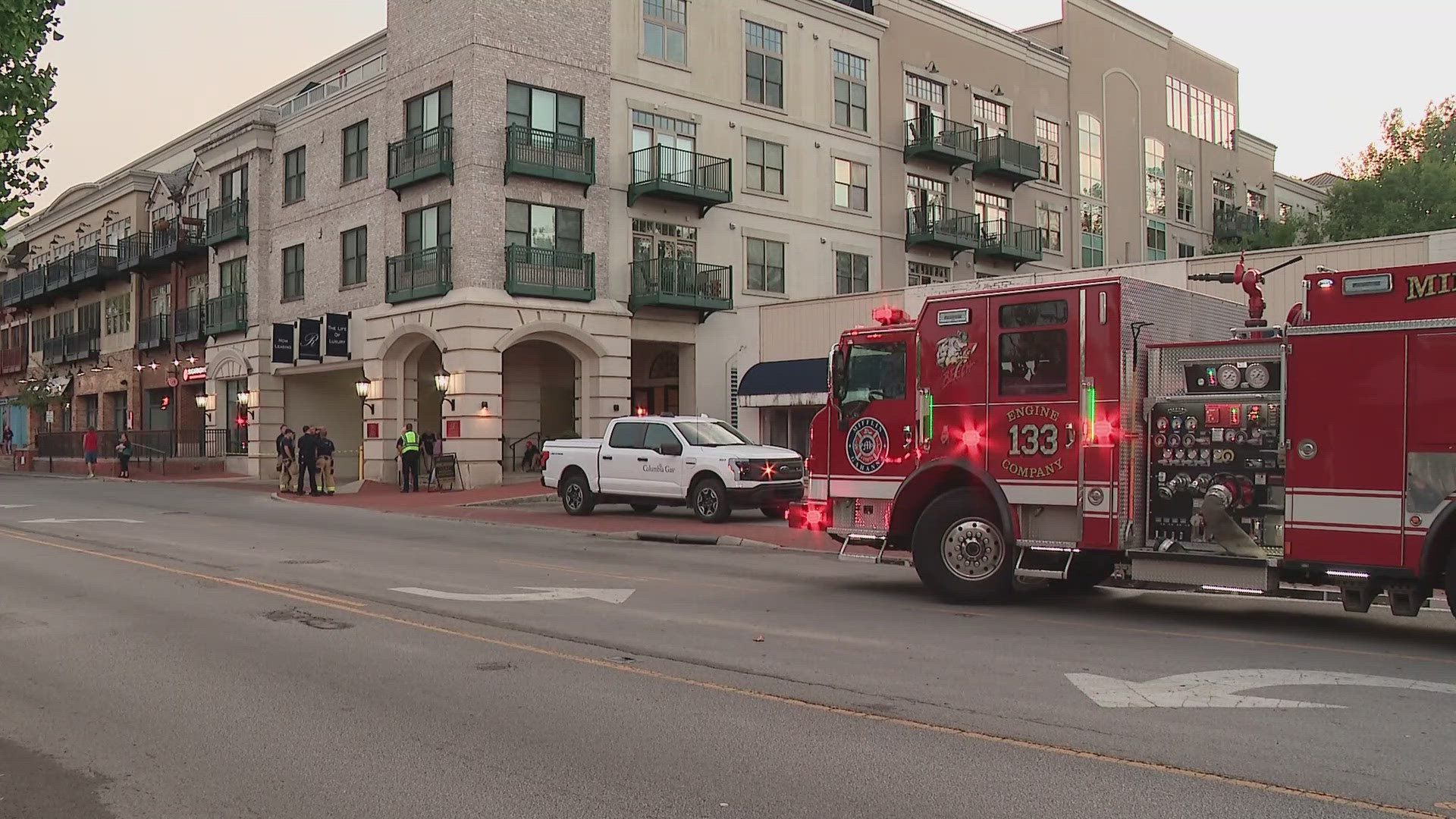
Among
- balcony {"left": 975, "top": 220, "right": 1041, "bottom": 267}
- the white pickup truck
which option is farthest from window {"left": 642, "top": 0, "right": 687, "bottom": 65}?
the white pickup truck

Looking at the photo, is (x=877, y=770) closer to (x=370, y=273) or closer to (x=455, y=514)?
(x=455, y=514)

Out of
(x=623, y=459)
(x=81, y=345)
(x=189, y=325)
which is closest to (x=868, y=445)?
(x=623, y=459)

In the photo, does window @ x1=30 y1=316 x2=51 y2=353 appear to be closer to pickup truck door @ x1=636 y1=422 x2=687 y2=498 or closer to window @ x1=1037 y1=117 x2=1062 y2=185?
pickup truck door @ x1=636 y1=422 x2=687 y2=498

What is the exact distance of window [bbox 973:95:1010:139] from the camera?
138ft

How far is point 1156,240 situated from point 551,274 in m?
29.6

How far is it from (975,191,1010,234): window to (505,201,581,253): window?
17.0m

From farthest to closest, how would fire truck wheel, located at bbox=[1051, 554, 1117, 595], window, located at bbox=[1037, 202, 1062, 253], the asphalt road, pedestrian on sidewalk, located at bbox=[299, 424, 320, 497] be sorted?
window, located at bbox=[1037, 202, 1062, 253]
pedestrian on sidewalk, located at bbox=[299, 424, 320, 497]
fire truck wheel, located at bbox=[1051, 554, 1117, 595]
the asphalt road

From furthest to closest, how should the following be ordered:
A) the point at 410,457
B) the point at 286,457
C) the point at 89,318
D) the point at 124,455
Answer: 1. the point at 89,318
2. the point at 124,455
3. the point at 286,457
4. the point at 410,457

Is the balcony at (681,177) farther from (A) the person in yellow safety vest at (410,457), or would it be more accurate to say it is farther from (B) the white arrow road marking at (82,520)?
(B) the white arrow road marking at (82,520)

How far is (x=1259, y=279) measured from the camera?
400 inches

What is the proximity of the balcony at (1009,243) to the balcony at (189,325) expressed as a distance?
96.0 ft

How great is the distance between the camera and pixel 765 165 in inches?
1428

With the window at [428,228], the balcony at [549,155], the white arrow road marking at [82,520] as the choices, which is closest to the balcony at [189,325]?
the window at [428,228]

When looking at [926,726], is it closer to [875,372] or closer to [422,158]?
[875,372]
